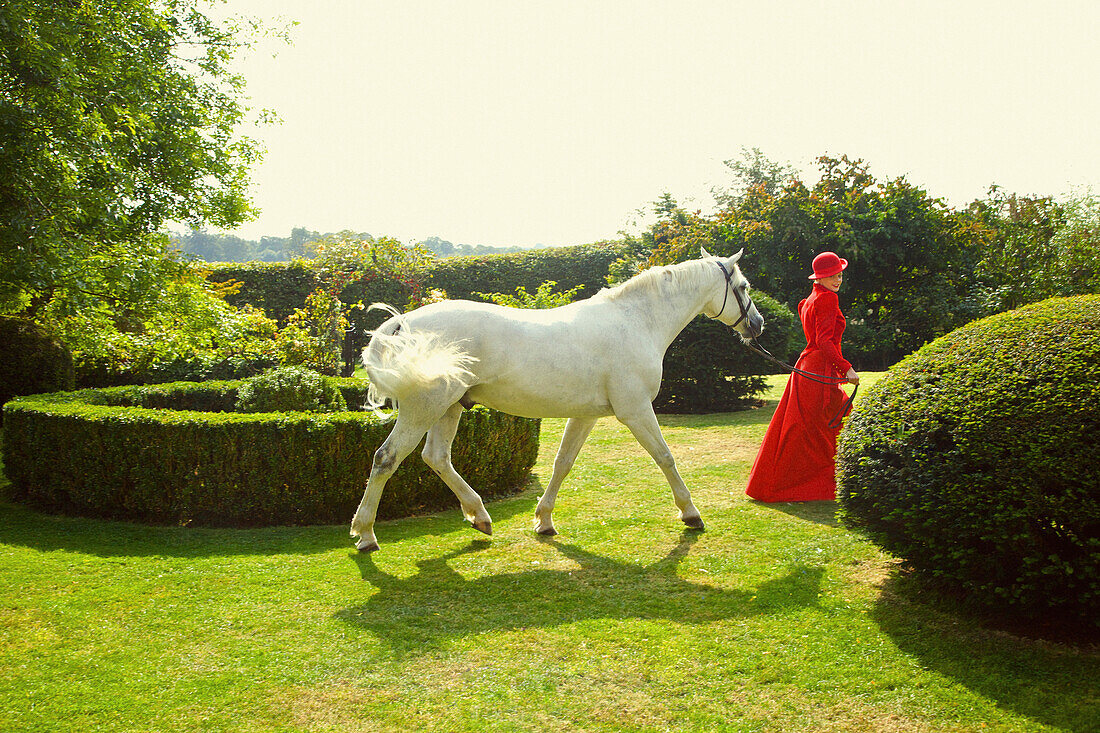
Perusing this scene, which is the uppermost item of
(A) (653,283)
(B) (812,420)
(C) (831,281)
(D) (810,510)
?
(C) (831,281)

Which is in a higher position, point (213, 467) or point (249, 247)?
point (249, 247)

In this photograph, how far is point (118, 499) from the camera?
21.9 ft

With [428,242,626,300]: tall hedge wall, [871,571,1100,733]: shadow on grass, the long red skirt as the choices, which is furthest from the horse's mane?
[428,242,626,300]: tall hedge wall

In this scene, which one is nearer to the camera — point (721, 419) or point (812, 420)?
point (812, 420)

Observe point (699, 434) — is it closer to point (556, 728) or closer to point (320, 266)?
point (556, 728)

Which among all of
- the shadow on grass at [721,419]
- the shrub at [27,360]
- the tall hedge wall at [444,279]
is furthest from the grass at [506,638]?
the tall hedge wall at [444,279]

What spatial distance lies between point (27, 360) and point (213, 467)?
6.02 metres

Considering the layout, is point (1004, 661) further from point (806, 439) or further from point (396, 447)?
point (396, 447)

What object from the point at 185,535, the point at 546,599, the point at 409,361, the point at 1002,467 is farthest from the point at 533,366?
the point at 185,535

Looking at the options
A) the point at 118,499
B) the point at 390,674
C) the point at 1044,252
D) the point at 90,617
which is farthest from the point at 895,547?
the point at 1044,252

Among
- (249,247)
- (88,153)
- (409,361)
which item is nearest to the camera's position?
(409,361)

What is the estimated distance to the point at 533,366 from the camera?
5457 millimetres

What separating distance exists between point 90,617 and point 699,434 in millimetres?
8756

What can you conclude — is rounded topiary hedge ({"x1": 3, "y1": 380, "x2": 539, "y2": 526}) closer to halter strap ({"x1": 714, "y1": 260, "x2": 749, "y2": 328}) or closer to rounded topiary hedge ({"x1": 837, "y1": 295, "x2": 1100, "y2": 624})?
halter strap ({"x1": 714, "y1": 260, "x2": 749, "y2": 328})
